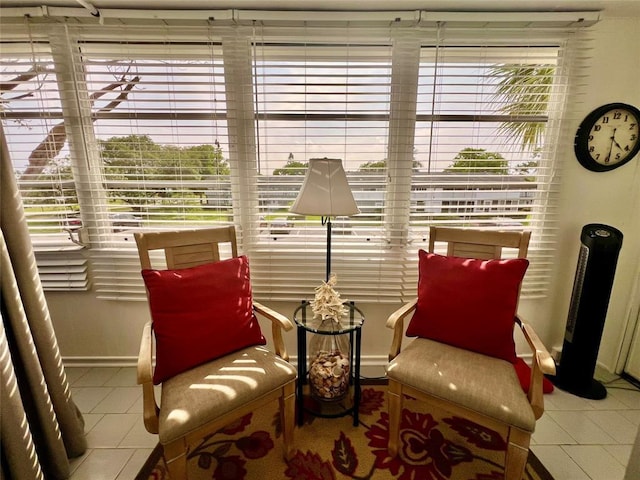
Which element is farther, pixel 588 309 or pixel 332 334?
pixel 588 309

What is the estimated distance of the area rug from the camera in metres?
1.44

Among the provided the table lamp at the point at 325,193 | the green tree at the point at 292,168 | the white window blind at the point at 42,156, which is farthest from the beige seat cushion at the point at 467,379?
the white window blind at the point at 42,156

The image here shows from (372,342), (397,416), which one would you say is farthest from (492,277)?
(372,342)

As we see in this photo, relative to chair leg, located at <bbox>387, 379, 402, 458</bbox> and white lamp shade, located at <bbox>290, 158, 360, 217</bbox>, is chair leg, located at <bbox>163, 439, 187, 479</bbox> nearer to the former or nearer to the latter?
chair leg, located at <bbox>387, 379, 402, 458</bbox>

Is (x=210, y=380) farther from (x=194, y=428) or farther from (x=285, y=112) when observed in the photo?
(x=285, y=112)

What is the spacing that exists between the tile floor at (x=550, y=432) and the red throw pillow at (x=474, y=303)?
58cm

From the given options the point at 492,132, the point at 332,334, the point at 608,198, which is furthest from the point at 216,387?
the point at 608,198

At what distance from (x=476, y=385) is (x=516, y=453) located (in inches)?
10.4

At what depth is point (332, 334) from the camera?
1.53 metres

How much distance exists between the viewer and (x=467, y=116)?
1952 millimetres

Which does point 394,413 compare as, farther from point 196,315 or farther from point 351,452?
point 196,315

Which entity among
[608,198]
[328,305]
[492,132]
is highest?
[492,132]

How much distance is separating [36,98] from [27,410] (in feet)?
5.70

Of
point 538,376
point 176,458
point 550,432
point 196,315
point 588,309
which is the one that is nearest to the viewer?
point 176,458
